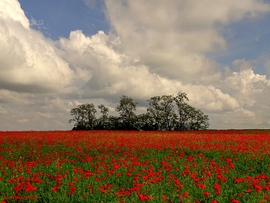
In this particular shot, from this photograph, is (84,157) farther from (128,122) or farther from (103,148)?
(128,122)

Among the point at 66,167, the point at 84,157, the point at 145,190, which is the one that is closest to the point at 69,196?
the point at 145,190

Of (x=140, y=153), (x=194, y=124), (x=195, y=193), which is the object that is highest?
(x=194, y=124)

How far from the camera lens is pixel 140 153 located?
1688 cm

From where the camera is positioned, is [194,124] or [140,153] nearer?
[140,153]

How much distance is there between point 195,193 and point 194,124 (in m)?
48.2

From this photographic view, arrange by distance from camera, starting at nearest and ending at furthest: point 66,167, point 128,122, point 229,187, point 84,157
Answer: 1. point 229,187
2. point 66,167
3. point 84,157
4. point 128,122

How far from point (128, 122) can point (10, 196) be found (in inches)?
1850

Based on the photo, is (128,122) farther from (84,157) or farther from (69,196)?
(69,196)

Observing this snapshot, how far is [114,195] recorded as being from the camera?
779cm

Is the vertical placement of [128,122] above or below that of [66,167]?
above

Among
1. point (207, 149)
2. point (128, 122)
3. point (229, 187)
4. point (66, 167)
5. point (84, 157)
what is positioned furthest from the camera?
point (128, 122)

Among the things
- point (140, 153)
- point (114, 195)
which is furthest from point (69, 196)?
point (140, 153)

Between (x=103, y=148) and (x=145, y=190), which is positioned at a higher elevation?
(x=103, y=148)

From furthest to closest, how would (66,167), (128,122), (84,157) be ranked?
(128,122), (84,157), (66,167)
